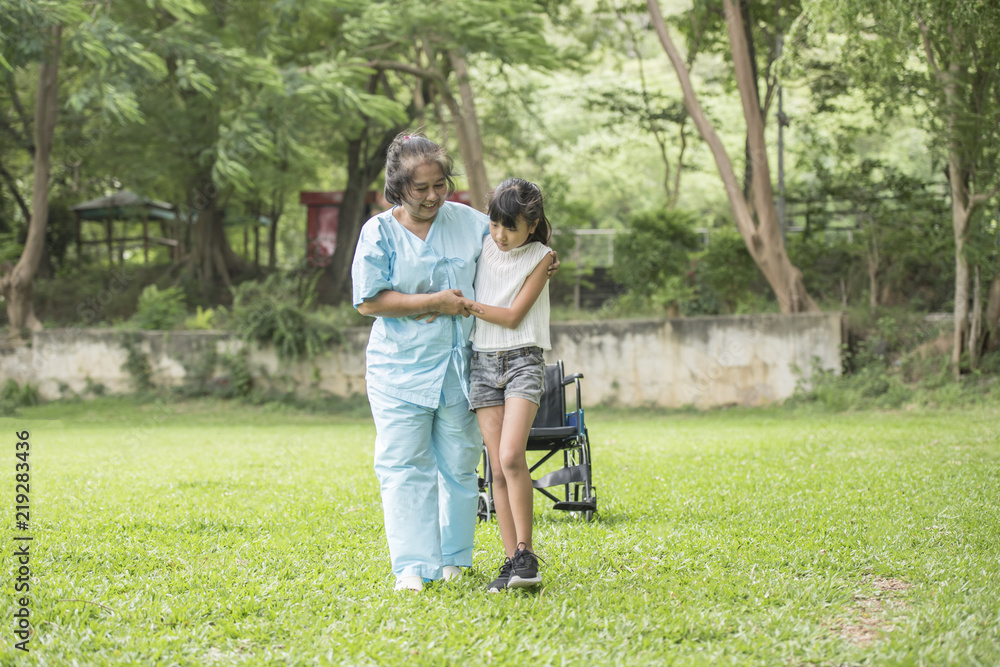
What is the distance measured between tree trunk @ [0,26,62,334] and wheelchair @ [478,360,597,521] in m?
13.3

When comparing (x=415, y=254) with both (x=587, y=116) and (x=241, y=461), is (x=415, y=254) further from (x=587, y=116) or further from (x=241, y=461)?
(x=587, y=116)

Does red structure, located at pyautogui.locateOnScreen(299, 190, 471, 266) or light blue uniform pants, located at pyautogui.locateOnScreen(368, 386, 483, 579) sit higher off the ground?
red structure, located at pyautogui.locateOnScreen(299, 190, 471, 266)

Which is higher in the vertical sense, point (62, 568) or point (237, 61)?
point (237, 61)

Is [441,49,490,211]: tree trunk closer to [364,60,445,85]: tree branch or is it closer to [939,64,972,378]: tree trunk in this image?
[364,60,445,85]: tree branch

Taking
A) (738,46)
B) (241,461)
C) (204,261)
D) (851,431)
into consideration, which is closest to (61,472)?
(241,461)

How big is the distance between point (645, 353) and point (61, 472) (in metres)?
9.06

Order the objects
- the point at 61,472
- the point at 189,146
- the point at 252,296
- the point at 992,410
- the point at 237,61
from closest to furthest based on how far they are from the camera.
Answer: the point at 61,472
the point at 992,410
the point at 237,61
the point at 252,296
the point at 189,146

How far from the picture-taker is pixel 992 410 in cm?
1166

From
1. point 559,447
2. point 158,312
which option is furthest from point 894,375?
point 158,312

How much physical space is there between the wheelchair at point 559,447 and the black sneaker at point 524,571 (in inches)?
39.3

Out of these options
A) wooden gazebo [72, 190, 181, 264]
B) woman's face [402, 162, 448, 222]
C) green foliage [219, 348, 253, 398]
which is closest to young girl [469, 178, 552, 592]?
woman's face [402, 162, 448, 222]

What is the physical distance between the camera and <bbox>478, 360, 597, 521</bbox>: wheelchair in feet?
17.4

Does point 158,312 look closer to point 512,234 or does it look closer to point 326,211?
point 326,211

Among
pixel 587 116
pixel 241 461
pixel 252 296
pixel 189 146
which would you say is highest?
pixel 587 116
